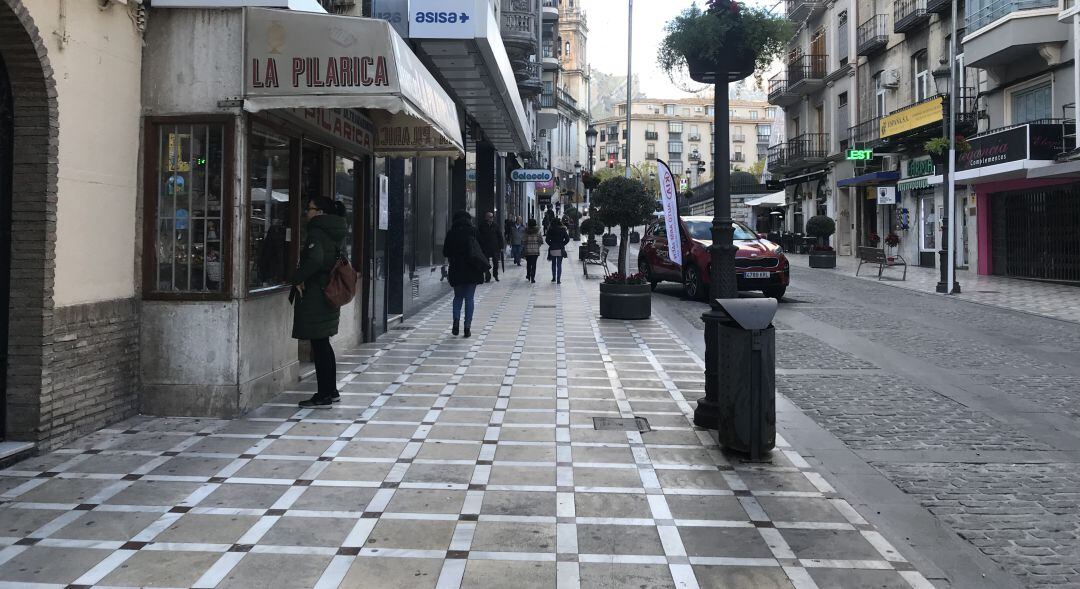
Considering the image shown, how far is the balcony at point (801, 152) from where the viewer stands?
36969 mm

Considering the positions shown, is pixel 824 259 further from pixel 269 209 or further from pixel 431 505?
pixel 431 505

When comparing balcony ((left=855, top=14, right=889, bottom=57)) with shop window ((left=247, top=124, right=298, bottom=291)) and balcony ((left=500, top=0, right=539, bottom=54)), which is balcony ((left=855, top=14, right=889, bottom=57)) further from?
shop window ((left=247, top=124, right=298, bottom=291))

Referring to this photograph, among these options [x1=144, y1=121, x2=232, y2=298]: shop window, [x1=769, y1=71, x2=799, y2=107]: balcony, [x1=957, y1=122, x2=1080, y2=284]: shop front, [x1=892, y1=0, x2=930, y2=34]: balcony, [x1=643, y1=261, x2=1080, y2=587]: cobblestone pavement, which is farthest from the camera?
[x1=769, y1=71, x2=799, y2=107]: balcony

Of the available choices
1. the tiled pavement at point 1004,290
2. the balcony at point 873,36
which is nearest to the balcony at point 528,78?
the tiled pavement at point 1004,290

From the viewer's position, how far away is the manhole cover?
6.10m

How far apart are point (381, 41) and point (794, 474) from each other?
4.24 m

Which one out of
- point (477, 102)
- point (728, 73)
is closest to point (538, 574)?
point (728, 73)

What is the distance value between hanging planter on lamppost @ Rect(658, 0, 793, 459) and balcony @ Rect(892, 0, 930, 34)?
24199 millimetres

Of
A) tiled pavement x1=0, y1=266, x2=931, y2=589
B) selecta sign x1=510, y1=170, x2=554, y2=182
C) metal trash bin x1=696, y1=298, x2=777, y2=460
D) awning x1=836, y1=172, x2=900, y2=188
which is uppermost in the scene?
awning x1=836, y1=172, x2=900, y2=188

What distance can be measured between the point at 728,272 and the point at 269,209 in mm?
4003

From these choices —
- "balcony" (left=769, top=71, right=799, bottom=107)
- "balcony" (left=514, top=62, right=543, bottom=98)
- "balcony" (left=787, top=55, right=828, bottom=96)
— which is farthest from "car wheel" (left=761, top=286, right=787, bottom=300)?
"balcony" (left=769, top=71, right=799, bottom=107)

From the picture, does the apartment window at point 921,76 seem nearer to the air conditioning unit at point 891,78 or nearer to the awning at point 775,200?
the air conditioning unit at point 891,78

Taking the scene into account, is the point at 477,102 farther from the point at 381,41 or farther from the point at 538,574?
the point at 538,574

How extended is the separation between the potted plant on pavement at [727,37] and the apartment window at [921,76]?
24513mm
